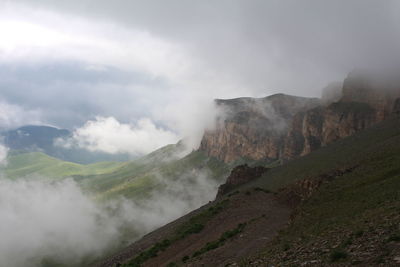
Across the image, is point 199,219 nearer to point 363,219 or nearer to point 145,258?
point 145,258

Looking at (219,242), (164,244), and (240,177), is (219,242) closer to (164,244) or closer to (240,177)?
(164,244)

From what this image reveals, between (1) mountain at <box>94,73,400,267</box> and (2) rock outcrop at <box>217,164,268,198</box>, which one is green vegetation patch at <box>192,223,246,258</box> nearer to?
(1) mountain at <box>94,73,400,267</box>

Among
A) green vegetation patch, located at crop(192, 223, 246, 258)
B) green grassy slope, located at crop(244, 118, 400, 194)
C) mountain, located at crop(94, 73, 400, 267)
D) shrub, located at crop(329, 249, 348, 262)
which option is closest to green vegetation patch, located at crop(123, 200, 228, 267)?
mountain, located at crop(94, 73, 400, 267)

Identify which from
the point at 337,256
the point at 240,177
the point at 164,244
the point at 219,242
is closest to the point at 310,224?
the point at 337,256

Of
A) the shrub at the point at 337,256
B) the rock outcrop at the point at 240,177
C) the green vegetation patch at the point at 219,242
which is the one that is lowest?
the rock outcrop at the point at 240,177

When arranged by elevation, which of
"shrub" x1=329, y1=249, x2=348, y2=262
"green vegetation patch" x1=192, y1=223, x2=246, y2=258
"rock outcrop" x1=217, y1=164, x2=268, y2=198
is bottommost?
"rock outcrop" x1=217, y1=164, x2=268, y2=198

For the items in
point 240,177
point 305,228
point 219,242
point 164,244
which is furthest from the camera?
point 240,177

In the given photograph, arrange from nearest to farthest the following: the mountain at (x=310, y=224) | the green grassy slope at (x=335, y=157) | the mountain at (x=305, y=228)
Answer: the mountain at (x=305, y=228), the mountain at (x=310, y=224), the green grassy slope at (x=335, y=157)

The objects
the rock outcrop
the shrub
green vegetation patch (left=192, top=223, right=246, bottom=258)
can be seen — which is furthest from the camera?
the rock outcrop

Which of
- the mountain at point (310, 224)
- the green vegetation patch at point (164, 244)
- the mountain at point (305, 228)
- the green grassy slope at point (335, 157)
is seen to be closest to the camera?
the mountain at point (305, 228)

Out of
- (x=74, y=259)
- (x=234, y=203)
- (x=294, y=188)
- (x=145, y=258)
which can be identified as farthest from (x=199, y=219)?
(x=74, y=259)

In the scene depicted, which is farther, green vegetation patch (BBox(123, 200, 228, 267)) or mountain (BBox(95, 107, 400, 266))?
green vegetation patch (BBox(123, 200, 228, 267))

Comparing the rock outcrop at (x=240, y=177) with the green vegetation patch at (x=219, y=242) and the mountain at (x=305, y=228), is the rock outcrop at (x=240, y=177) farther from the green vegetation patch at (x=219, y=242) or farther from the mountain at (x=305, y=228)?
the green vegetation patch at (x=219, y=242)

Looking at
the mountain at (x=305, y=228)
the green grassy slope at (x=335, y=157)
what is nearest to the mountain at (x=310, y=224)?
the mountain at (x=305, y=228)
